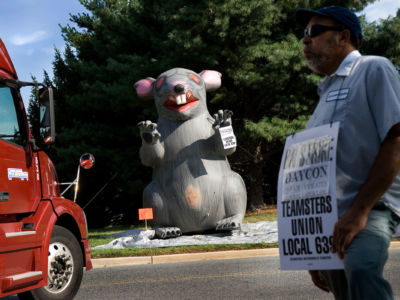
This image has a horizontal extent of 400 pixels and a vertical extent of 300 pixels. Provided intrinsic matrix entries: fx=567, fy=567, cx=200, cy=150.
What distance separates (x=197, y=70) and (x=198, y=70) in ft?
0.19

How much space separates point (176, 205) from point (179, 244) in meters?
0.96

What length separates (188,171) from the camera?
1095 cm

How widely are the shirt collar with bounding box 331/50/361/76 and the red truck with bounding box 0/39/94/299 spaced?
3.25 m

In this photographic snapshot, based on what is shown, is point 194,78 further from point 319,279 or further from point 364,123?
point 364,123

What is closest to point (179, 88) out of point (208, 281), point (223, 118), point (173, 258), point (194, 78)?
point (194, 78)

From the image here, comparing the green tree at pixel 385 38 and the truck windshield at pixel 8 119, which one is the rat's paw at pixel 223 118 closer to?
the truck windshield at pixel 8 119

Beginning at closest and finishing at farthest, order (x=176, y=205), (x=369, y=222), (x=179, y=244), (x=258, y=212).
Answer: (x=369, y=222) → (x=179, y=244) → (x=176, y=205) → (x=258, y=212)

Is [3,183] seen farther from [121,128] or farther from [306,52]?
[121,128]

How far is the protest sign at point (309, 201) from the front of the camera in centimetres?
238

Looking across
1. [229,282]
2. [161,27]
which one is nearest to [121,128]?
[161,27]

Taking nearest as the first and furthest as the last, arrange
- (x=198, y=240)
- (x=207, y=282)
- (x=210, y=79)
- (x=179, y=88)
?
(x=207, y=282)
(x=198, y=240)
(x=179, y=88)
(x=210, y=79)

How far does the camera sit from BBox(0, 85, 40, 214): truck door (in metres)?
4.99

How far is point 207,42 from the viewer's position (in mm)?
17797

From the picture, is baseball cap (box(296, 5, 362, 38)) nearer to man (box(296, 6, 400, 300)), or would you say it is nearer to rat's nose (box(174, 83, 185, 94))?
man (box(296, 6, 400, 300))
